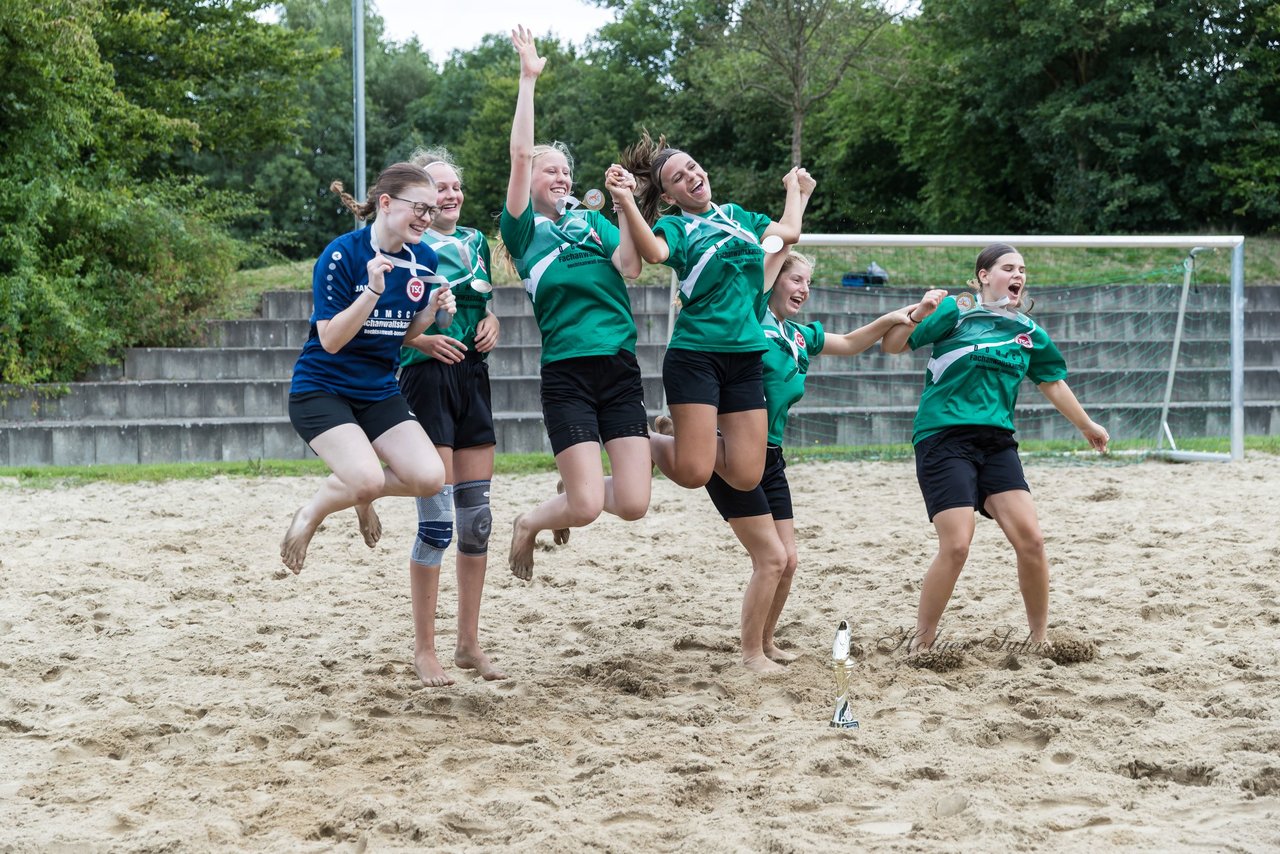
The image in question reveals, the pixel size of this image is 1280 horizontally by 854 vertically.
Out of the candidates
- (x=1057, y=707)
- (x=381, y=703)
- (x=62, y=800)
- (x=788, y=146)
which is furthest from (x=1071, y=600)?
(x=788, y=146)

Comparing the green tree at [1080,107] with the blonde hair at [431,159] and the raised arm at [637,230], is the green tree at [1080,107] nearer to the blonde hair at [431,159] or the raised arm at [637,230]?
the blonde hair at [431,159]

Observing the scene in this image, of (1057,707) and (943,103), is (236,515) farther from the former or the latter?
(943,103)

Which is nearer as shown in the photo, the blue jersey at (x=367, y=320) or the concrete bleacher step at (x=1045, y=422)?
the blue jersey at (x=367, y=320)

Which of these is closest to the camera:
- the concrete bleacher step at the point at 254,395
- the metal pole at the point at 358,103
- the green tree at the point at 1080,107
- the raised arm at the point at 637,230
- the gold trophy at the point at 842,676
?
the gold trophy at the point at 842,676

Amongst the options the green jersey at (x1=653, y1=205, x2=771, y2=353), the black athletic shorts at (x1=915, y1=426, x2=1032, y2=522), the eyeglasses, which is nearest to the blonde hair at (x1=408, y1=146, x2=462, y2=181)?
the eyeglasses

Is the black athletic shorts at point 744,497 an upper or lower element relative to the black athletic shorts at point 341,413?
lower

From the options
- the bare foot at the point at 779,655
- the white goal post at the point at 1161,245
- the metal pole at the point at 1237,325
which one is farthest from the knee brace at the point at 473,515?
the metal pole at the point at 1237,325

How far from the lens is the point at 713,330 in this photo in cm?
464

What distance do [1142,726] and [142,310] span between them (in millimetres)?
13393

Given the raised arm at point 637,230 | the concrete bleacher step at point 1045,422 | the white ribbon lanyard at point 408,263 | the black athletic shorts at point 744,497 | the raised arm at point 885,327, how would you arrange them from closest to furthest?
the raised arm at point 637,230, the white ribbon lanyard at point 408,263, the black athletic shorts at point 744,497, the raised arm at point 885,327, the concrete bleacher step at point 1045,422

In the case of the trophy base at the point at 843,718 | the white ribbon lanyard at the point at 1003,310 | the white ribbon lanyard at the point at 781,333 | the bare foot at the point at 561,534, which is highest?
the white ribbon lanyard at the point at 1003,310

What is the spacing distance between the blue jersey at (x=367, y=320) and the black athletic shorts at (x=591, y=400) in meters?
0.58

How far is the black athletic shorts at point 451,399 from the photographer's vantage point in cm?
468

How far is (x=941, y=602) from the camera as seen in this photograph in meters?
4.95
